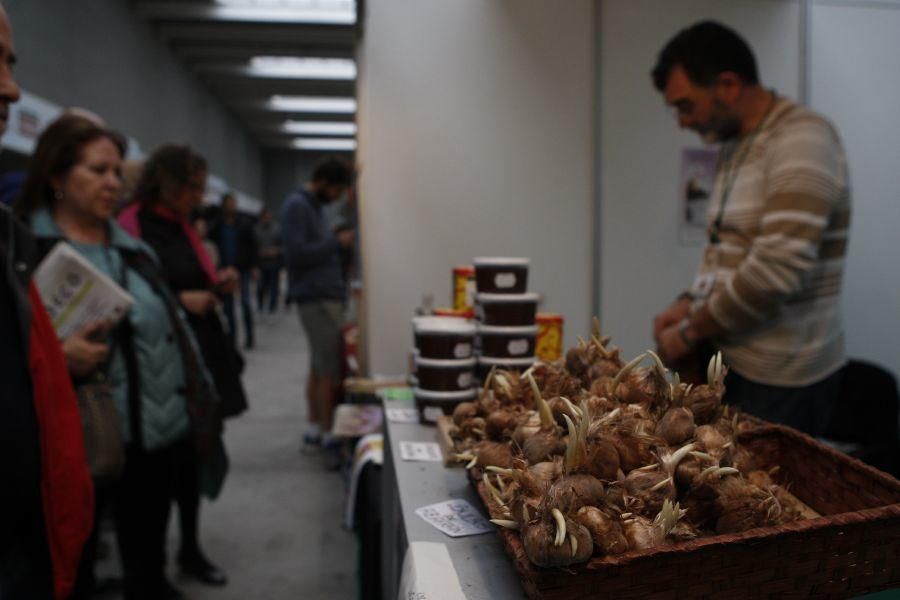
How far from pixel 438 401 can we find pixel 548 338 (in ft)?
1.29

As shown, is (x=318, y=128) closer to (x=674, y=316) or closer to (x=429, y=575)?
(x=674, y=316)

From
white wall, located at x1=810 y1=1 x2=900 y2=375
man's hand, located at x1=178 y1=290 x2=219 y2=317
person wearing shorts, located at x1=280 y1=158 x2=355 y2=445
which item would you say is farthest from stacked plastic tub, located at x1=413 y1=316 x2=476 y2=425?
person wearing shorts, located at x1=280 y1=158 x2=355 y2=445

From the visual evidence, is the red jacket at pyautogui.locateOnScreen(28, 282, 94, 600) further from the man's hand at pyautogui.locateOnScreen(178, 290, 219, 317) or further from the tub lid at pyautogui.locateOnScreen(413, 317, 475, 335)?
the man's hand at pyautogui.locateOnScreen(178, 290, 219, 317)

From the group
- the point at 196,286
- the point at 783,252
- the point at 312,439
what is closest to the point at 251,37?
the point at 312,439

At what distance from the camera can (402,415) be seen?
5.71ft

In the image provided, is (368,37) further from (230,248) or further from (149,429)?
(230,248)

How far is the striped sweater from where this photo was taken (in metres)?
1.66

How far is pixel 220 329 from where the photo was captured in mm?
2676

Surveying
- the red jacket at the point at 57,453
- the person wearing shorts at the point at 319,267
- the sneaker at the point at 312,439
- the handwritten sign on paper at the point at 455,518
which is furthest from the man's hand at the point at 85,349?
the sneaker at the point at 312,439

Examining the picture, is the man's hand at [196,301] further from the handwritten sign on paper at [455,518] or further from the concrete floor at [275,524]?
the handwritten sign on paper at [455,518]

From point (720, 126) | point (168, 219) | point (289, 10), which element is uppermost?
point (289, 10)

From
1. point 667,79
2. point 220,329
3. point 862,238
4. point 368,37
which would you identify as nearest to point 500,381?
point 667,79

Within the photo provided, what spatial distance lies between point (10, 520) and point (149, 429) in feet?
2.23

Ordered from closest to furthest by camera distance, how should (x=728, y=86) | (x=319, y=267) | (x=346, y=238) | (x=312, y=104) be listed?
(x=728, y=86) → (x=319, y=267) → (x=346, y=238) → (x=312, y=104)
